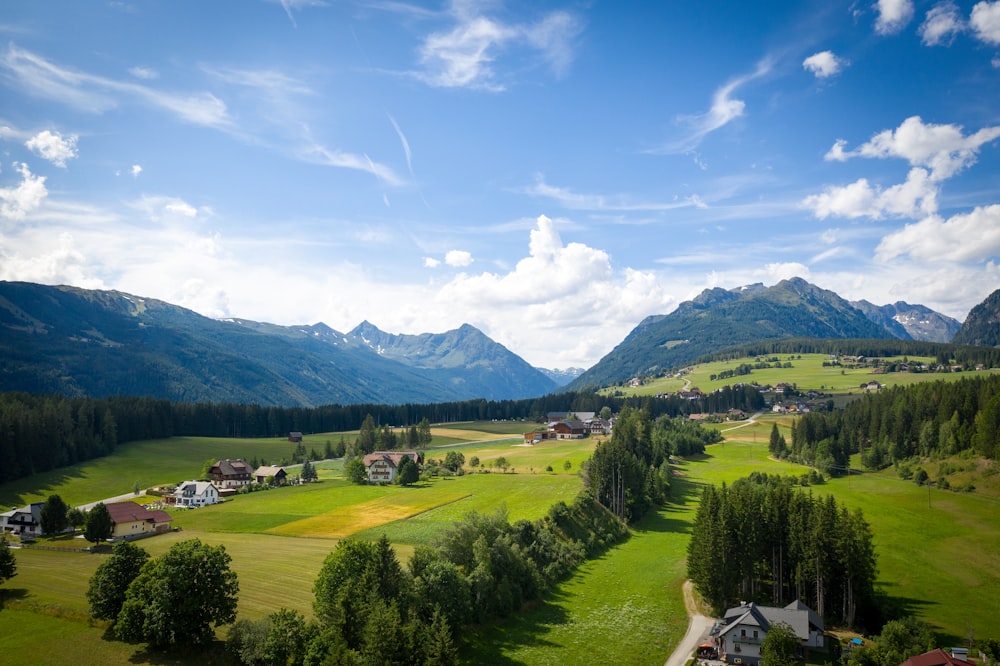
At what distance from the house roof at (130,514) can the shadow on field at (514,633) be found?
49103 mm

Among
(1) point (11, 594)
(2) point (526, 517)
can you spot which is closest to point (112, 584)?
(1) point (11, 594)

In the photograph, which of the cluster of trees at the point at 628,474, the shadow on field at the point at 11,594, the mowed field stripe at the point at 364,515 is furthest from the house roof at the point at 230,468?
the cluster of trees at the point at 628,474

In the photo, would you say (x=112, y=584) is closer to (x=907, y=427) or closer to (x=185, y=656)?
(x=185, y=656)

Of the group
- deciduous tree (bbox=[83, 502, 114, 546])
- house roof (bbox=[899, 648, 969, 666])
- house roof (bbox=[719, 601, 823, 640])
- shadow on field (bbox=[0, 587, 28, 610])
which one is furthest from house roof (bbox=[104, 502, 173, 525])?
house roof (bbox=[899, 648, 969, 666])

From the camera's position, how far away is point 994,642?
156ft

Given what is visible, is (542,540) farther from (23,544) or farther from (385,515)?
(23,544)

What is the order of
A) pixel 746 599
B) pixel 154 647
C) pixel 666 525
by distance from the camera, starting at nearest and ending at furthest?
1. pixel 154 647
2. pixel 746 599
3. pixel 666 525

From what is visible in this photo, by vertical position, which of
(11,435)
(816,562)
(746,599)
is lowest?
(746,599)

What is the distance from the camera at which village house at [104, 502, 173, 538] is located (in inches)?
2776

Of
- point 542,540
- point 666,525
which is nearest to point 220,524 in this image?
point 542,540

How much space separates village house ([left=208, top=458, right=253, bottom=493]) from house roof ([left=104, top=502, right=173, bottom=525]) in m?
35.6

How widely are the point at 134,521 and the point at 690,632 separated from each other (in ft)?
219

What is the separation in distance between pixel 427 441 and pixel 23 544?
10260 centimetres

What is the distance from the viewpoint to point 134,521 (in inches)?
2849
